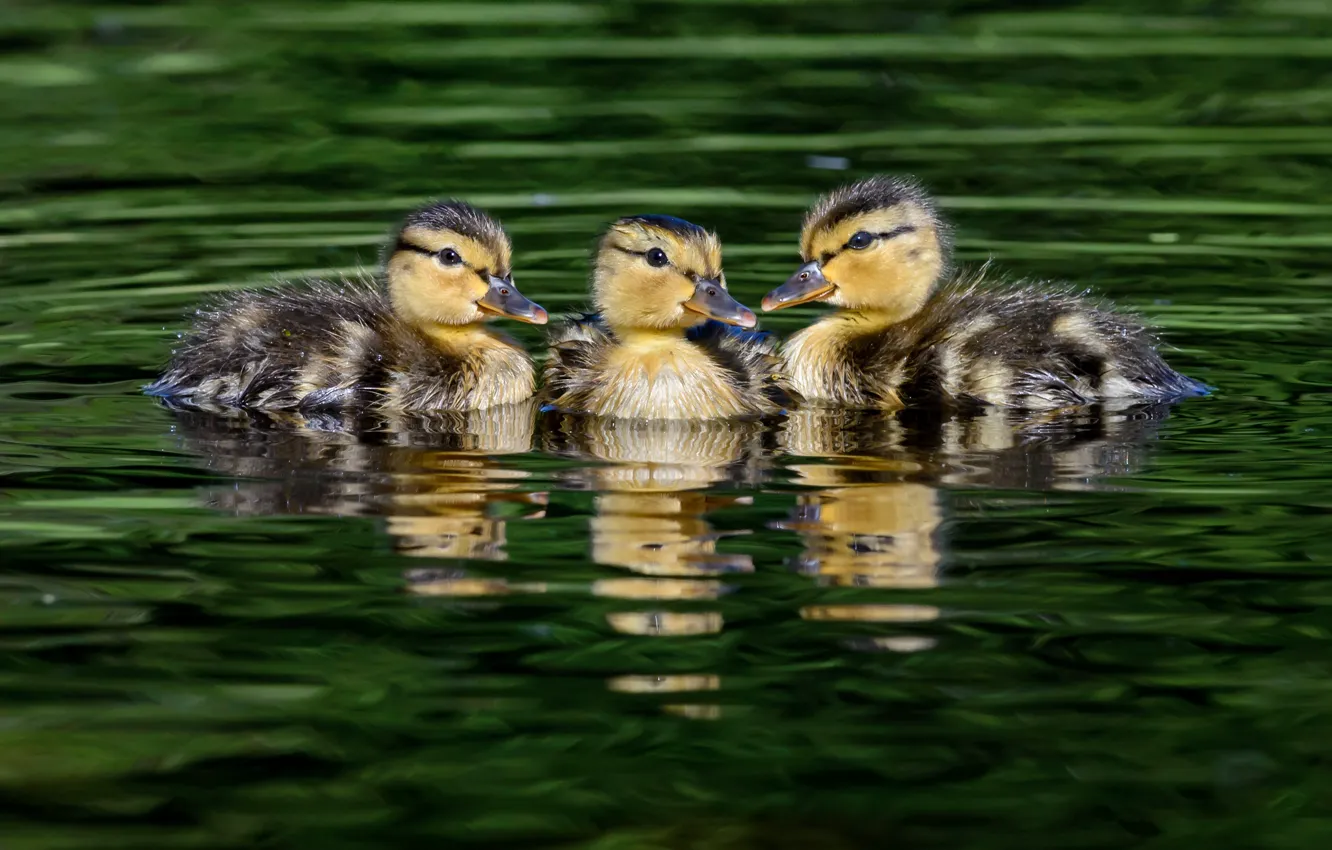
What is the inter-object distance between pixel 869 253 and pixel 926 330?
14.8 inches

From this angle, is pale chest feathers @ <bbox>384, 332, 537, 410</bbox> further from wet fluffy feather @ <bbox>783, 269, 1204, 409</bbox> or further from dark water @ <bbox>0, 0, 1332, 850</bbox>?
wet fluffy feather @ <bbox>783, 269, 1204, 409</bbox>

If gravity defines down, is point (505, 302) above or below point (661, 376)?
above

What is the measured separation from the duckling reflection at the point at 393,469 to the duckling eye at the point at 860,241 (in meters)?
1.19

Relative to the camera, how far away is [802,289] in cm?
761

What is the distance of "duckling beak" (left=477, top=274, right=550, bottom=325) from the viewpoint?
24.1 feet

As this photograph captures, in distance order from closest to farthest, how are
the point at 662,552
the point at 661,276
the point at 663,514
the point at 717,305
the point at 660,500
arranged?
1. the point at 662,552
2. the point at 663,514
3. the point at 660,500
4. the point at 717,305
5. the point at 661,276

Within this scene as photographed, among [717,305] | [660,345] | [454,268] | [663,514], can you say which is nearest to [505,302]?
[454,268]

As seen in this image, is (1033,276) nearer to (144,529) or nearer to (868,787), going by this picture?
(144,529)

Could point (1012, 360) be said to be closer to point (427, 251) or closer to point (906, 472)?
point (906, 472)

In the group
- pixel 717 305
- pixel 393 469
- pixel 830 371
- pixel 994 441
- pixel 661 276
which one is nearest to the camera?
pixel 393 469

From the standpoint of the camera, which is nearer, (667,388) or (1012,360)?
(1012,360)

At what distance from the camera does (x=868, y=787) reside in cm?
402

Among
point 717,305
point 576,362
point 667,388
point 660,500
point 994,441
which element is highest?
point 717,305

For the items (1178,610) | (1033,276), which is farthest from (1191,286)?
(1178,610)
